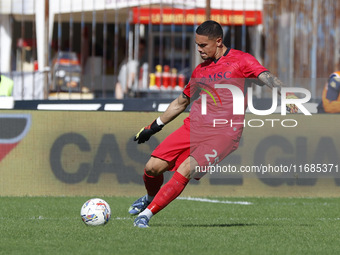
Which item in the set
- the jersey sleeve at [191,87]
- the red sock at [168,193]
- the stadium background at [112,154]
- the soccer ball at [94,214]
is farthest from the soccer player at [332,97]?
the soccer ball at [94,214]

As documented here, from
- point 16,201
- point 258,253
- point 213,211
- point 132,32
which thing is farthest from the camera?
point 132,32

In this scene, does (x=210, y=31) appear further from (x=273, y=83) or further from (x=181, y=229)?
(x=181, y=229)

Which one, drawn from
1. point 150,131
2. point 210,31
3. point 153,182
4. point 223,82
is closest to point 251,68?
point 223,82

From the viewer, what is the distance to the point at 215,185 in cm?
1165

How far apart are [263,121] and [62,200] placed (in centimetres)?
279

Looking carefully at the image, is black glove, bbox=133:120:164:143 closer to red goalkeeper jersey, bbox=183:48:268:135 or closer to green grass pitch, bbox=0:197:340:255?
red goalkeeper jersey, bbox=183:48:268:135

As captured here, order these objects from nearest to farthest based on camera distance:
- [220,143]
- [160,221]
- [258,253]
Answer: [258,253] < [220,143] < [160,221]

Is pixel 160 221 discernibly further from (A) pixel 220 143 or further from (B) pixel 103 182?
(B) pixel 103 182

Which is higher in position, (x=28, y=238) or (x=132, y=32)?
(x=132, y=32)

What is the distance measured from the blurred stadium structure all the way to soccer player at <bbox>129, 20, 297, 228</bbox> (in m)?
7.29

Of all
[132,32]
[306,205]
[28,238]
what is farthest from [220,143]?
[132,32]

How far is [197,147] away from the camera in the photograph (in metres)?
8.10

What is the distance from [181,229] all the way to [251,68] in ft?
5.15

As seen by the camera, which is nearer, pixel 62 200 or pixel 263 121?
pixel 62 200
